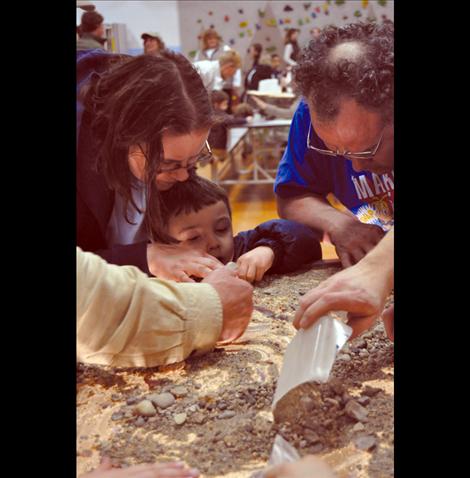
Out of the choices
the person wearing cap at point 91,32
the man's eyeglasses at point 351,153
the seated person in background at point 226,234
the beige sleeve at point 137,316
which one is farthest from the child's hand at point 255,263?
the person wearing cap at point 91,32

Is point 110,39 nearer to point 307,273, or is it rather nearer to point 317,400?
point 307,273

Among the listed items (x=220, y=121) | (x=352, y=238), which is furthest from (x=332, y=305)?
(x=220, y=121)

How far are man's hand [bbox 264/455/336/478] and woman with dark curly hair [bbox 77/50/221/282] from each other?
→ 35 centimetres

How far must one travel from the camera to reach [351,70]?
1028 mm

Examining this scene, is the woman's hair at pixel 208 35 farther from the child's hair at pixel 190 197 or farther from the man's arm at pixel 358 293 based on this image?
the man's arm at pixel 358 293

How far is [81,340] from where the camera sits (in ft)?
3.26

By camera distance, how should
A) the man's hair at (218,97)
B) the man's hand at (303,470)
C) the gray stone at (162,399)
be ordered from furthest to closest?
1. the man's hair at (218,97)
2. the gray stone at (162,399)
3. the man's hand at (303,470)

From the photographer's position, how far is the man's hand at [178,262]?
3.61 feet

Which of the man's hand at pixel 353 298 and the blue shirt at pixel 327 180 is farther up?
the blue shirt at pixel 327 180

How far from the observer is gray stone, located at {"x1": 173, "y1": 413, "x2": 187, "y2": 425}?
100cm

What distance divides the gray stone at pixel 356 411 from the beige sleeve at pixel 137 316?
234 mm

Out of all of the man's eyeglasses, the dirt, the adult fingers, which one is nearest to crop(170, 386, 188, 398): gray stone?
the dirt

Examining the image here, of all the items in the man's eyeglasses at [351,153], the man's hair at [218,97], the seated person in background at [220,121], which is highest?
the man's hair at [218,97]

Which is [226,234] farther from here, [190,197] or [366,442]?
[366,442]
